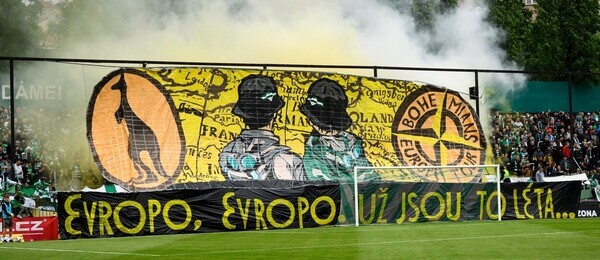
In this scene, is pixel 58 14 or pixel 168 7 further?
pixel 58 14

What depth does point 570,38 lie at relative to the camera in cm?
Answer: 5628

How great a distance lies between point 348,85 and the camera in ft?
114

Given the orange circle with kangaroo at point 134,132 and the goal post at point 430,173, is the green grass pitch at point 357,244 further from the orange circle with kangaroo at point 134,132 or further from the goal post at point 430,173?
the orange circle with kangaroo at point 134,132

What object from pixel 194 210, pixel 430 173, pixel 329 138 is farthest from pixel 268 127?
pixel 194 210

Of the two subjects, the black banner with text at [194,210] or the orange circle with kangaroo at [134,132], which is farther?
the orange circle with kangaroo at [134,132]

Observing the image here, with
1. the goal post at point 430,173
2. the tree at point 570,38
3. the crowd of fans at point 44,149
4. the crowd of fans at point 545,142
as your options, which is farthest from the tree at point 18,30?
the tree at point 570,38

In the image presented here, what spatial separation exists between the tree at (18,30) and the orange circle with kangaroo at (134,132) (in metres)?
20.1

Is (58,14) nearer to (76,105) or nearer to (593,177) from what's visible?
(76,105)

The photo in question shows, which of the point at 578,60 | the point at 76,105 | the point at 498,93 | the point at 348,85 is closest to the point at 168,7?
the point at 76,105

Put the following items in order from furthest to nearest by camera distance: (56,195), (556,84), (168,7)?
(168,7), (556,84), (56,195)

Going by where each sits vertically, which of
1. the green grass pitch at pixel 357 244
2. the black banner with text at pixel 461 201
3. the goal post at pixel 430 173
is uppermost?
the goal post at pixel 430 173

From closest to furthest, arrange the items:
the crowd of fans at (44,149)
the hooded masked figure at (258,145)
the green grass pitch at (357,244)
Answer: the green grass pitch at (357,244)
the hooded masked figure at (258,145)
the crowd of fans at (44,149)

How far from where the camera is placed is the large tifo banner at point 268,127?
104 feet

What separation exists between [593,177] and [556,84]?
508cm
